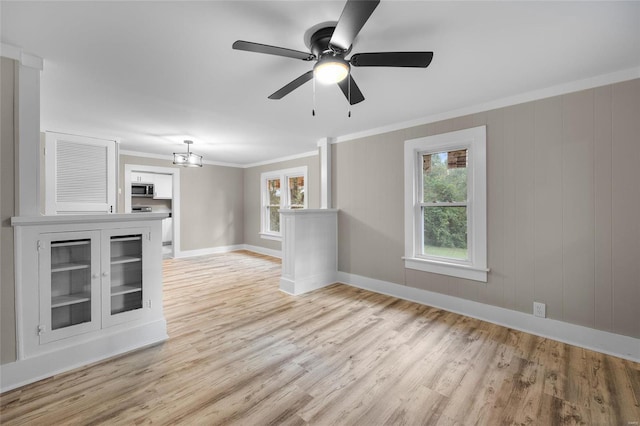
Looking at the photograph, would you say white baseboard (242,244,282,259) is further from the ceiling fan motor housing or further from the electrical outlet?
the ceiling fan motor housing

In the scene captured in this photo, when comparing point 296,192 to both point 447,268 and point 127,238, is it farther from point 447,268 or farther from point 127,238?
point 127,238

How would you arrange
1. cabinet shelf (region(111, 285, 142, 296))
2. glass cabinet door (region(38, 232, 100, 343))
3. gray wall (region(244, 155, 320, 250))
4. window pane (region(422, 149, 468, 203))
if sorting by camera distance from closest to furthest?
glass cabinet door (region(38, 232, 100, 343)), cabinet shelf (region(111, 285, 142, 296)), window pane (region(422, 149, 468, 203)), gray wall (region(244, 155, 320, 250))

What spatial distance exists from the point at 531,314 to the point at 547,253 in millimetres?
645

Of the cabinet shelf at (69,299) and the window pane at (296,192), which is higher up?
the window pane at (296,192)

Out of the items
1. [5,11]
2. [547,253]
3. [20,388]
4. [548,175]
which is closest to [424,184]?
[548,175]

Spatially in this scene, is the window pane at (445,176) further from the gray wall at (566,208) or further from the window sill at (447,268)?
the window sill at (447,268)

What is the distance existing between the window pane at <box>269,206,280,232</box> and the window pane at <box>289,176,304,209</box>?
577 millimetres

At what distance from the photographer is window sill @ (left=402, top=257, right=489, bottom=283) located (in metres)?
3.02

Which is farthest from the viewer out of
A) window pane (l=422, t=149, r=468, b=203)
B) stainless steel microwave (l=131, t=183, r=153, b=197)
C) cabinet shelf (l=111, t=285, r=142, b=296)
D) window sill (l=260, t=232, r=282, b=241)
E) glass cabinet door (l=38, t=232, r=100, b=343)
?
window sill (l=260, t=232, r=282, b=241)

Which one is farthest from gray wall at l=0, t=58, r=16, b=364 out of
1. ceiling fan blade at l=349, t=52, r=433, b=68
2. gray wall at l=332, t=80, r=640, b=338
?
gray wall at l=332, t=80, r=640, b=338

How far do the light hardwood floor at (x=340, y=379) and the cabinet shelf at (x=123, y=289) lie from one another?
539mm

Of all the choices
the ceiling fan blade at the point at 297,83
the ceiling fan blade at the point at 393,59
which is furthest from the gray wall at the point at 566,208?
the ceiling fan blade at the point at 297,83

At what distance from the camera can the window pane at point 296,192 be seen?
6.18 metres

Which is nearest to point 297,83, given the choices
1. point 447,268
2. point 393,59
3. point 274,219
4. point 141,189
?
point 393,59
